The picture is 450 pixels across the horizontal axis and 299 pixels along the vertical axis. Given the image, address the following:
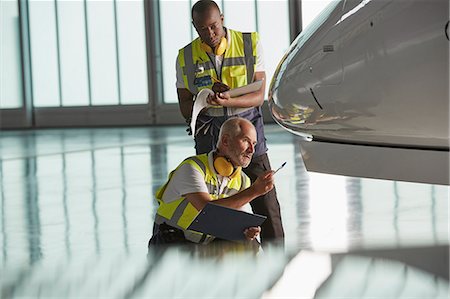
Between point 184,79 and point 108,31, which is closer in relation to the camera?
point 184,79

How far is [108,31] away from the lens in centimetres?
2183

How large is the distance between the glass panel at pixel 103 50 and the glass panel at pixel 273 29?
3.31 metres

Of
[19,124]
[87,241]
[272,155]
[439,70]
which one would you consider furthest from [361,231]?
[19,124]

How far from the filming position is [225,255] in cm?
617

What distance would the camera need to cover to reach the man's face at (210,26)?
5.30 meters

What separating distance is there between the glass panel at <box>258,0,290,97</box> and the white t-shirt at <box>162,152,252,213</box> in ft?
50.0

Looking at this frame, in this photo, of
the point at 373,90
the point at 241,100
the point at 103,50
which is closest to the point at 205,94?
the point at 241,100

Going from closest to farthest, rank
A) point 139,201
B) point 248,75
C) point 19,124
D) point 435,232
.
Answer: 1. point 248,75
2. point 435,232
3. point 139,201
4. point 19,124

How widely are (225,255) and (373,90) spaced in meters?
2.78

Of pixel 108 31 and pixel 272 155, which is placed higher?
pixel 108 31

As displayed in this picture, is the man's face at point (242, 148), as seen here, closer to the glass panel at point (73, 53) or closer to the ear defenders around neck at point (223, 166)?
the ear defenders around neck at point (223, 166)

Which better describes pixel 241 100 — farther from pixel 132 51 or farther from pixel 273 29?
pixel 132 51

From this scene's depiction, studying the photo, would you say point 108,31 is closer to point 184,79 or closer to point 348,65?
point 184,79

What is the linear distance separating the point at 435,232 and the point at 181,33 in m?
14.6
